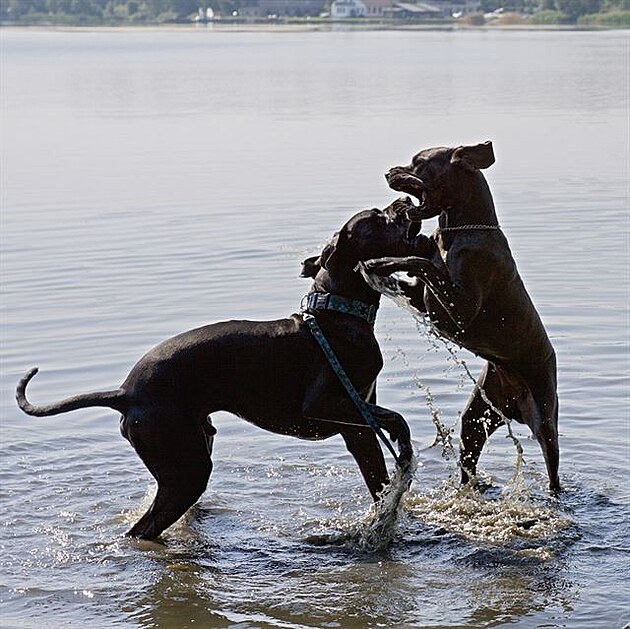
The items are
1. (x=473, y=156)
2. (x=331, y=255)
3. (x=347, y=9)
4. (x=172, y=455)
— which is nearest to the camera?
(x=172, y=455)

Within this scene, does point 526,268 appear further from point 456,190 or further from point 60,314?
point 456,190

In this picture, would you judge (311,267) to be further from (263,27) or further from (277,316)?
(263,27)

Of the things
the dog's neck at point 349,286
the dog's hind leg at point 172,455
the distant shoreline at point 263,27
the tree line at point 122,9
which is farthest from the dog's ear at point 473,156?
the distant shoreline at point 263,27

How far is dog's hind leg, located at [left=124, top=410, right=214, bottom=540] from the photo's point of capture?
653 centimetres

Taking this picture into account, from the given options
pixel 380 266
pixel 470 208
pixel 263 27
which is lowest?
pixel 263 27

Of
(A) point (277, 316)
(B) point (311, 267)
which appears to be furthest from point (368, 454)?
(A) point (277, 316)

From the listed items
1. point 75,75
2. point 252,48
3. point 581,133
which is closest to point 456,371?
point 581,133

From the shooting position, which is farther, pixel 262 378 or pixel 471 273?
pixel 471 273

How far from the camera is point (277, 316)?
11.5 m

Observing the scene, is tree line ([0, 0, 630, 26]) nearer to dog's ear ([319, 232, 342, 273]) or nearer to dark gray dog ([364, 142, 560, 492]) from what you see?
dark gray dog ([364, 142, 560, 492])

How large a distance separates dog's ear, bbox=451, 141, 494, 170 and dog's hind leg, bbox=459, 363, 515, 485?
44.4 inches

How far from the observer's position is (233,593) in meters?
6.37

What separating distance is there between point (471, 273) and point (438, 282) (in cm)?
17

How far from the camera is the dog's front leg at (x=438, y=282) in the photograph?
6.62 meters
